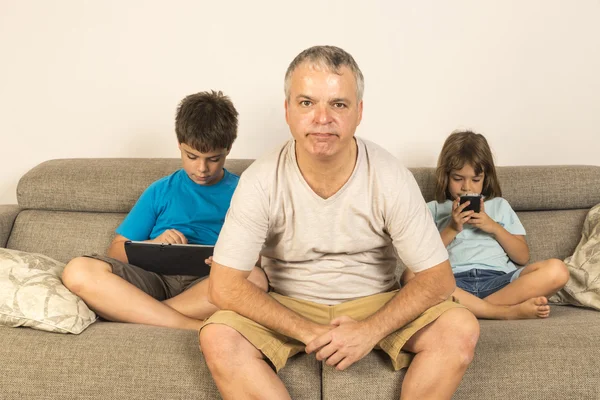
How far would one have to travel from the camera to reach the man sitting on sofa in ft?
5.77

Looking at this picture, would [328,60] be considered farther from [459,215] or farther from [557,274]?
[557,274]

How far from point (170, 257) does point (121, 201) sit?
0.54 metres

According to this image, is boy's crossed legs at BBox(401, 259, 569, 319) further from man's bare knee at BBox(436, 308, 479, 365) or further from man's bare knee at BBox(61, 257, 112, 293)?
man's bare knee at BBox(61, 257, 112, 293)

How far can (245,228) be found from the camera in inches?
73.0

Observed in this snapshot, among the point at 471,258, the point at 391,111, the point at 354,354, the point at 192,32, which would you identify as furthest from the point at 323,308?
the point at 192,32

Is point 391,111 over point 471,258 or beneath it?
over

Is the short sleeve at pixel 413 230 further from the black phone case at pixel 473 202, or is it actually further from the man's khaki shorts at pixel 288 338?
the black phone case at pixel 473 202

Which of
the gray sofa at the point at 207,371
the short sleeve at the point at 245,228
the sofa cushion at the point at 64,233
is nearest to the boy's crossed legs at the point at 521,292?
the gray sofa at the point at 207,371

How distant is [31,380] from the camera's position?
1.89m

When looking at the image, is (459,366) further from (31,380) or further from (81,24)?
(81,24)

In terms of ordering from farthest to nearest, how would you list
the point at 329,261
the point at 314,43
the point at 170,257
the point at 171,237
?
the point at 314,43, the point at 171,237, the point at 170,257, the point at 329,261

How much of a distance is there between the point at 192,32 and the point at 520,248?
1.60 metres

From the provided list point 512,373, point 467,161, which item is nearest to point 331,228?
point 512,373

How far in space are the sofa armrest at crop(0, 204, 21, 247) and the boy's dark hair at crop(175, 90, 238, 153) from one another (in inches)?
32.2
